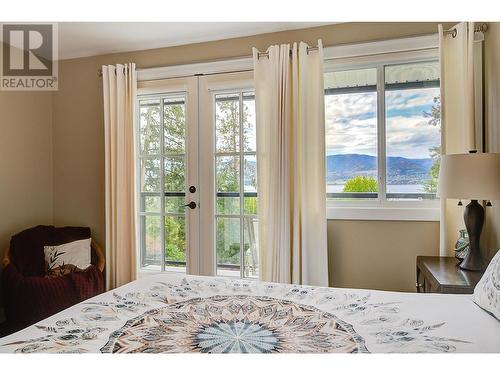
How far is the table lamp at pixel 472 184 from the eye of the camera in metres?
1.90

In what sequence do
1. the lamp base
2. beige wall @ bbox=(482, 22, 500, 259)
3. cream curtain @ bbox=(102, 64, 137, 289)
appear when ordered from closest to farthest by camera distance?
1. the lamp base
2. beige wall @ bbox=(482, 22, 500, 259)
3. cream curtain @ bbox=(102, 64, 137, 289)

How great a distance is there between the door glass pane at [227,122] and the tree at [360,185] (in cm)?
99

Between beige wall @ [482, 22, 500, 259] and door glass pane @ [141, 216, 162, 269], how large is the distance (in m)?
2.64

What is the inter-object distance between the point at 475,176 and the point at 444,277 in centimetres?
58

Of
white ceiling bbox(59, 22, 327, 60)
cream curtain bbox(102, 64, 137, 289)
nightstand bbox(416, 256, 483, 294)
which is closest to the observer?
nightstand bbox(416, 256, 483, 294)

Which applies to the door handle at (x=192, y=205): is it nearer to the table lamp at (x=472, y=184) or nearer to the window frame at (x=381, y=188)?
the window frame at (x=381, y=188)

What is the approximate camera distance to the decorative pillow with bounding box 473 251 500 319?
4.05 feet

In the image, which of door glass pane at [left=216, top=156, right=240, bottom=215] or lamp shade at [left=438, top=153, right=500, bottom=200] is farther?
door glass pane at [left=216, top=156, right=240, bottom=215]

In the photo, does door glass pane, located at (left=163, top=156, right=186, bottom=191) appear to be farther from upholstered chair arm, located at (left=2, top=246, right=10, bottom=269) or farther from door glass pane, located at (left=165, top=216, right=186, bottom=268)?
upholstered chair arm, located at (left=2, top=246, right=10, bottom=269)

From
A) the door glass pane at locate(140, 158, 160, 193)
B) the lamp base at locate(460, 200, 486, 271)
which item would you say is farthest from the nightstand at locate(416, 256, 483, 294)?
the door glass pane at locate(140, 158, 160, 193)
